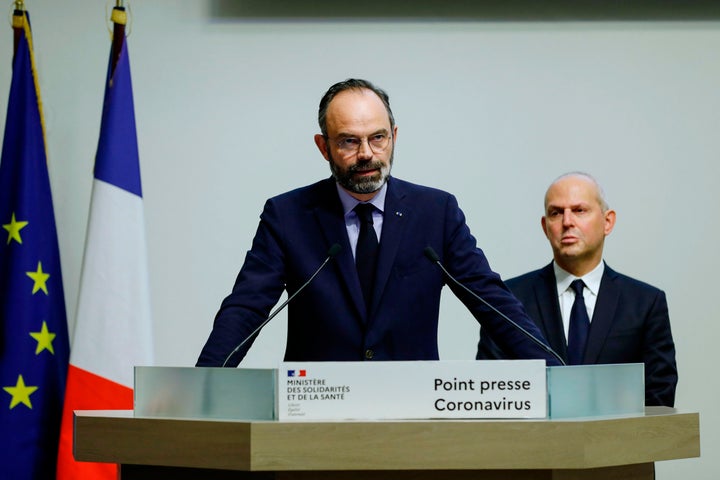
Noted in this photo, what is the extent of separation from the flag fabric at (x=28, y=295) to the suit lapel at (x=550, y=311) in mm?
1768

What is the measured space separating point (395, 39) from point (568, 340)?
1.49 m

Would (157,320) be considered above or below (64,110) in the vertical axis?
below

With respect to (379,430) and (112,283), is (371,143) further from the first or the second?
(112,283)

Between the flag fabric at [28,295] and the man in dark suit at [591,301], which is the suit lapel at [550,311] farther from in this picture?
the flag fabric at [28,295]

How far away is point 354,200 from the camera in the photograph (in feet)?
7.92

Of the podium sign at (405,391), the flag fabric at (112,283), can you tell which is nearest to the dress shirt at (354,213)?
the podium sign at (405,391)

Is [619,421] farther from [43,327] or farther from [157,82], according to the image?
[157,82]

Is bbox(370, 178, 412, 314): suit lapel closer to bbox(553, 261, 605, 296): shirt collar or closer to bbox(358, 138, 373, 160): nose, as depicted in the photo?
bbox(358, 138, 373, 160): nose

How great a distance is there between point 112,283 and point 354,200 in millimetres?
1417

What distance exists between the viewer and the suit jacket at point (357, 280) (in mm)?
2264

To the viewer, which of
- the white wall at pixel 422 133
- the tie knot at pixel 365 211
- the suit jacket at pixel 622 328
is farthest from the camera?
the white wall at pixel 422 133

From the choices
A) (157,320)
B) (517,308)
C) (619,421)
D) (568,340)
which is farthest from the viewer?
(157,320)

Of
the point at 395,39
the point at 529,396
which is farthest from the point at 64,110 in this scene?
the point at 529,396

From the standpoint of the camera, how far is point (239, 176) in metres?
3.93
